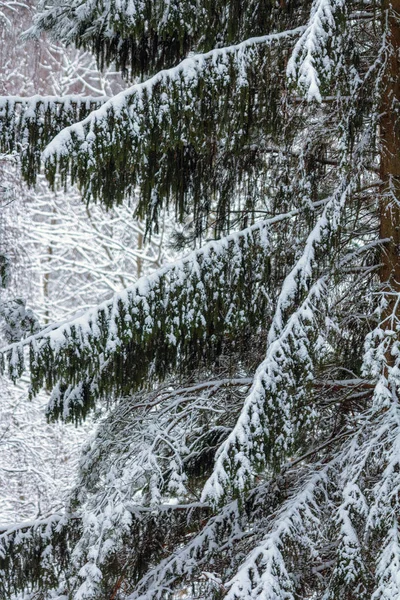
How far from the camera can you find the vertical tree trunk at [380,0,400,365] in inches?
146

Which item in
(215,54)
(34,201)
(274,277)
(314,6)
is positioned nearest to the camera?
(314,6)

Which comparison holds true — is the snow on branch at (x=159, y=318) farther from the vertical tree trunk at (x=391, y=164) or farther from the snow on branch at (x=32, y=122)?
the snow on branch at (x=32, y=122)

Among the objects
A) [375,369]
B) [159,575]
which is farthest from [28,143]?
[159,575]

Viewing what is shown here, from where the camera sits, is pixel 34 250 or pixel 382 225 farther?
pixel 34 250

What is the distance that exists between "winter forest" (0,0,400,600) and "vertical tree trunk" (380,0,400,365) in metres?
0.01

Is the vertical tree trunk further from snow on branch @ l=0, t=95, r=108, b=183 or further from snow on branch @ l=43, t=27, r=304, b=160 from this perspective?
snow on branch @ l=0, t=95, r=108, b=183

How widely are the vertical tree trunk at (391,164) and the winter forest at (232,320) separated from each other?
0.6 inches

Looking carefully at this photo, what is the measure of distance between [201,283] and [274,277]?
523mm

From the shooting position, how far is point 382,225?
13.2 ft

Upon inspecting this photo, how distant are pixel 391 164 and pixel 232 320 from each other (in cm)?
117

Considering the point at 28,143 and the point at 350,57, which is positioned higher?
the point at 350,57

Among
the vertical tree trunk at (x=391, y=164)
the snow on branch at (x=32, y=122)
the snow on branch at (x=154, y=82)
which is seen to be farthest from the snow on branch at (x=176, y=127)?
the vertical tree trunk at (x=391, y=164)

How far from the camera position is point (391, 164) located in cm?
398

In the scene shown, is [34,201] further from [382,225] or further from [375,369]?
[375,369]
